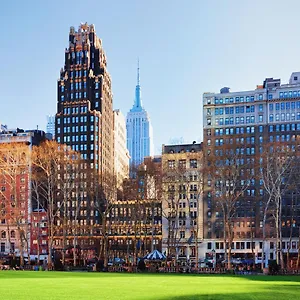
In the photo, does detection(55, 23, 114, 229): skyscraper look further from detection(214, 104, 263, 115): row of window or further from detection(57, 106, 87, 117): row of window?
detection(214, 104, 263, 115): row of window

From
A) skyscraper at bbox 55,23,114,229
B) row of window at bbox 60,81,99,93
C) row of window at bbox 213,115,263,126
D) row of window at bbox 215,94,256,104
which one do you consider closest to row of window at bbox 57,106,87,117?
skyscraper at bbox 55,23,114,229

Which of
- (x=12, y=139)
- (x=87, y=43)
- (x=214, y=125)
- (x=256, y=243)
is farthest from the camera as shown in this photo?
(x=87, y=43)

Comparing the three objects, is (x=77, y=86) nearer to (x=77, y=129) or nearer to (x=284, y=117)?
(x=77, y=129)

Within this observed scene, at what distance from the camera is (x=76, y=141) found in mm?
177125

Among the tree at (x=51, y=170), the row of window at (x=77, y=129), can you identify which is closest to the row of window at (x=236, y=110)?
the row of window at (x=77, y=129)

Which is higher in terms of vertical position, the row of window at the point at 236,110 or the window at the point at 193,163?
the row of window at the point at 236,110

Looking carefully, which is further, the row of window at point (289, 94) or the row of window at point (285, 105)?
the row of window at point (289, 94)

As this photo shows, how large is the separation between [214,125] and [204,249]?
35.3m

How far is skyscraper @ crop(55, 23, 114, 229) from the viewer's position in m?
176

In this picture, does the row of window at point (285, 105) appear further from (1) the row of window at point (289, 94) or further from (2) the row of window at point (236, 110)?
(2) the row of window at point (236, 110)

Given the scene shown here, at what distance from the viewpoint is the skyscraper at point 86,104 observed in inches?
6949

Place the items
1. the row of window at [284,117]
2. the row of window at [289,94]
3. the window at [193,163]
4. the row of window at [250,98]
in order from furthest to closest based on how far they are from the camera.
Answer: the window at [193,163] < the row of window at [250,98] < the row of window at [289,94] < the row of window at [284,117]

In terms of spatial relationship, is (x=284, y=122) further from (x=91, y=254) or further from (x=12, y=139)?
(x=12, y=139)

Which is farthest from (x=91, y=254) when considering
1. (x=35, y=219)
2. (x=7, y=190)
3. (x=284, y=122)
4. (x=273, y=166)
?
(x=273, y=166)
